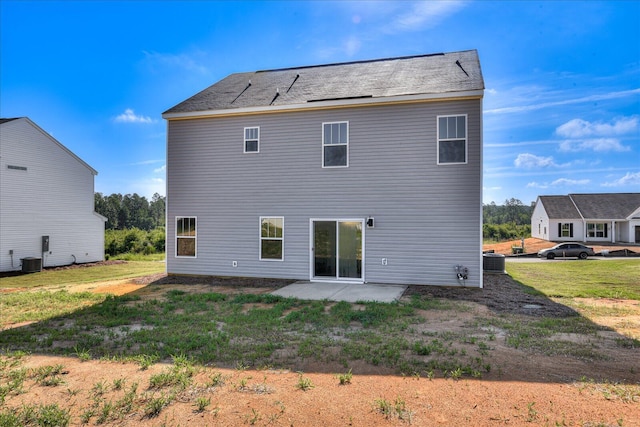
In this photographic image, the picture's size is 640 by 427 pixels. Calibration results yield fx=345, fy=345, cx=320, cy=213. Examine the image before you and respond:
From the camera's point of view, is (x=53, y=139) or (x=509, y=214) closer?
(x=53, y=139)

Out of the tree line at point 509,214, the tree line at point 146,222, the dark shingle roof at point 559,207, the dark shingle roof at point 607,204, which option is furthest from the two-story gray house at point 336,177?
the tree line at point 509,214

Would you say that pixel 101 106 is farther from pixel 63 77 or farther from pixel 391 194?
pixel 391 194

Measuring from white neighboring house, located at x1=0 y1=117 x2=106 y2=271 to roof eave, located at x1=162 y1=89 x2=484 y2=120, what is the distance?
974 centimetres

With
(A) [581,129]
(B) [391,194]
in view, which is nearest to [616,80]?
(A) [581,129]

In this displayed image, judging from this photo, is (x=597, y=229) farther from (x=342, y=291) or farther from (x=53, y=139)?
(x=53, y=139)

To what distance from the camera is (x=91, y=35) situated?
53.7ft

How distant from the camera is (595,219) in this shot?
34031 mm

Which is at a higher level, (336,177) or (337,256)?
(336,177)

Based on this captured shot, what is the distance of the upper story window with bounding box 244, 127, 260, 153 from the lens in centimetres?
1197

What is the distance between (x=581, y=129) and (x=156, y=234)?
43.7 m

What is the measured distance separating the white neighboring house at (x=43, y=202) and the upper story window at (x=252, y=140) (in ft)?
41.4

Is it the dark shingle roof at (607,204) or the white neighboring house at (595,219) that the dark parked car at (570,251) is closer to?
the white neighboring house at (595,219)

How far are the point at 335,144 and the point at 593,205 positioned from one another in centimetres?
3680

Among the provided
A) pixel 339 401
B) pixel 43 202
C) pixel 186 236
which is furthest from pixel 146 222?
pixel 339 401
